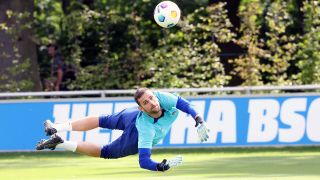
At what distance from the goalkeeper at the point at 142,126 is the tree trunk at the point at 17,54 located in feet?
39.8

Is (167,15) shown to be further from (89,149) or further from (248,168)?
(89,149)

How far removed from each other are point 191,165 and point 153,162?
17.9 ft

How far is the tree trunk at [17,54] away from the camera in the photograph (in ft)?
87.2

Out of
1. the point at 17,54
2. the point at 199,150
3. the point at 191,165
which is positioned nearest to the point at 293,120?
the point at 199,150

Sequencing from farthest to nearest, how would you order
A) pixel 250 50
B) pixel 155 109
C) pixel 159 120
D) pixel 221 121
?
pixel 250 50, pixel 221 121, pixel 159 120, pixel 155 109

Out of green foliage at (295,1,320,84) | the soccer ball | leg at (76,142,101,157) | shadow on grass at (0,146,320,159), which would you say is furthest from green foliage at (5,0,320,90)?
leg at (76,142,101,157)

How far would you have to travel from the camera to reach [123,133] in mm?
14422

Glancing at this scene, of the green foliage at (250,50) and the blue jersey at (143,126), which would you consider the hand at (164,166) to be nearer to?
the blue jersey at (143,126)

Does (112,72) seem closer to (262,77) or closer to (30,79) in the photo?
(30,79)

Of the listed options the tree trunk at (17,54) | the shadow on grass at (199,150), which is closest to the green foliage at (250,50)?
the shadow on grass at (199,150)

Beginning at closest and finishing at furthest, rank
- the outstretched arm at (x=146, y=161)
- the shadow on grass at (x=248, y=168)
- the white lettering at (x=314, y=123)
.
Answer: the outstretched arm at (x=146, y=161), the shadow on grass at (x=248, y=168), the white lettering at (x=314, y=123)

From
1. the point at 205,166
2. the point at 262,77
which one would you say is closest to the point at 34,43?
the point at 262,77

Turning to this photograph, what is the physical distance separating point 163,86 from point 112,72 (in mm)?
1885

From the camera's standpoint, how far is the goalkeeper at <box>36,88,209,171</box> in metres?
13.2
